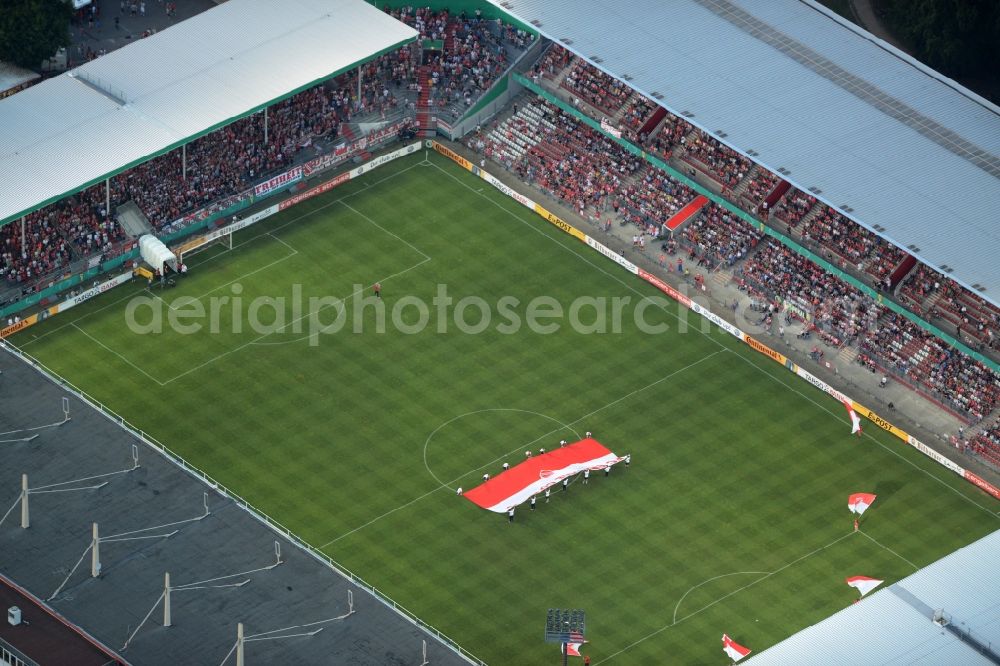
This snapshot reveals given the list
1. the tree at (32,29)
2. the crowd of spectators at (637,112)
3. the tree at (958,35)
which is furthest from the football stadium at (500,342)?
the tree at (958,35)

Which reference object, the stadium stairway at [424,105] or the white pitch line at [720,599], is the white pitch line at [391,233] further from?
the white pitch line at [720,599]

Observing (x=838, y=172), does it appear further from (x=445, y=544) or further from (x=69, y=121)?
(x=69, y=121)

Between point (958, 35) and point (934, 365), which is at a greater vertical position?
point (958, 35)

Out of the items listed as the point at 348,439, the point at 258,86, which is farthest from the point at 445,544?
the point at 258,86

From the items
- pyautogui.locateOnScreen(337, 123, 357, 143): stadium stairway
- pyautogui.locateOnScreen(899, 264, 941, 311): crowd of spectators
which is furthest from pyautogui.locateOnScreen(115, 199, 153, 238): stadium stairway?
pyautogui.locateOnScreen(899, 264, 941, 311): crowd of spectators

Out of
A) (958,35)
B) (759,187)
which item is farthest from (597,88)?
(958,35)

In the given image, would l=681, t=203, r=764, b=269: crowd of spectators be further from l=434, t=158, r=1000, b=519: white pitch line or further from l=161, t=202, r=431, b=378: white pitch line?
l=161, t=202, r=431, b=378: white pitch line

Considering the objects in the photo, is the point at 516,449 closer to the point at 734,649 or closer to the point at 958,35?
the point at 734,649
